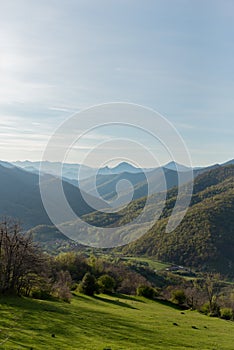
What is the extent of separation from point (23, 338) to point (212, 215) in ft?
452

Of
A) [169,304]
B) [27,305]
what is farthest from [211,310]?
[27,305]

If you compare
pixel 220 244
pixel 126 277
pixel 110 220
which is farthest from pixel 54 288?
pixel 110 220

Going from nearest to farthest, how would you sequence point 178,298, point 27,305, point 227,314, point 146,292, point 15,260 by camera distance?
point 27,305, point 15,260, point 227,314, point 178,298, point 146,292

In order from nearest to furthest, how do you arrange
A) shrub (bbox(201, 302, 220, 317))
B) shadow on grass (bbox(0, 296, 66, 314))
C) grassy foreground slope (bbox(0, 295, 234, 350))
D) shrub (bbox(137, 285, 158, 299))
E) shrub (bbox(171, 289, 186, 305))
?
grassy foreground slope (bbox(0, 295, 234, 350)), shadow on grass (bbox(0, 296, 66, 314)), shrub (bbox(201, 302, 220, 317)), shrub (bbox(171, 289, 186, 305)), shrub (bbox(137, 285, 158, 299))

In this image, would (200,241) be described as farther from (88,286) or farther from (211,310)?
(88,286)

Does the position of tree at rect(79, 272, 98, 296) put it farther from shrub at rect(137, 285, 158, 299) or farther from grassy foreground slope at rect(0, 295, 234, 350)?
grassy foreground slope at rect(0, 295, 234, 350)

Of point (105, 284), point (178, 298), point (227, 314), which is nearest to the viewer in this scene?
point (227, 314)

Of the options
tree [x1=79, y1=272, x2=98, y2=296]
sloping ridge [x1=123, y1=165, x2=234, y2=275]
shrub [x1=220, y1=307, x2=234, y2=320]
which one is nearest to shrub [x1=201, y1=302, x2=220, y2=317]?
shrub [x1=220, y1=307, x2=234, y2=320]

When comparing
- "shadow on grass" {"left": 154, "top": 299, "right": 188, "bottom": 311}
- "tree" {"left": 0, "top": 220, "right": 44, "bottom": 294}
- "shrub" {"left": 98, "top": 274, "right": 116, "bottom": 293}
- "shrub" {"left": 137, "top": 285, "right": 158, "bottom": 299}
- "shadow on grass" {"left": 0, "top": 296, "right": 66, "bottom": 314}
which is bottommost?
"shadow on grass" {"left": 154, "top": 299, "right": 188, "bottom": 311}

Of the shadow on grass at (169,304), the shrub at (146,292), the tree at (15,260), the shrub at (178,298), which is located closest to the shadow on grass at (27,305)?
the tree at (15,260)

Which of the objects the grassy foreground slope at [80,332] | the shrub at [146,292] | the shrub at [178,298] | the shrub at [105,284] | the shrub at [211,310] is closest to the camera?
Answer: the grassy foreground slope at [80,332]

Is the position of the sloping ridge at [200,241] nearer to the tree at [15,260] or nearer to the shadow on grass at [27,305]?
the tree at [15,260]

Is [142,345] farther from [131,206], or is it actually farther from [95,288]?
[131,206]

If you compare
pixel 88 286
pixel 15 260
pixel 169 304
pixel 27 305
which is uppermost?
pixel 15 260
